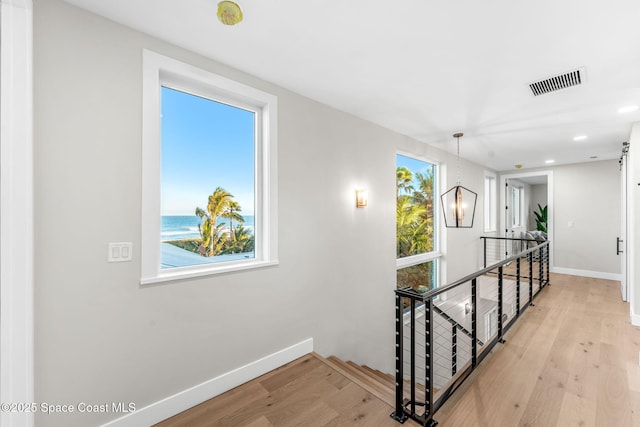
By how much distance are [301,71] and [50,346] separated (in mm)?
2406

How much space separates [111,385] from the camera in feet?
5.49

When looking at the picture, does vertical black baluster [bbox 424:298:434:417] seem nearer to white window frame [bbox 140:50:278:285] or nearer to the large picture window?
white window frame [bbox 140:50:278:285]

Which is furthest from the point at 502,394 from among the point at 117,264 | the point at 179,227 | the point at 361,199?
the point at 117,264

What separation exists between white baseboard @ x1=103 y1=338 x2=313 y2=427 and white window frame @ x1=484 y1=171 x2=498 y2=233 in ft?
19.6

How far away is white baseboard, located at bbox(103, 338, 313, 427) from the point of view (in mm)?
1756

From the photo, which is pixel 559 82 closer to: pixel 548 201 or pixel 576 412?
pixel 576 412

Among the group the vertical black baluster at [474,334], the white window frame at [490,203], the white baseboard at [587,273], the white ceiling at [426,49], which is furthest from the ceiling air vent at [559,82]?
the white baseboard at [587,273]

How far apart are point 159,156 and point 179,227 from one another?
0.53 meters

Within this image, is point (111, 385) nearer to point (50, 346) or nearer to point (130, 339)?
point (130, 339)

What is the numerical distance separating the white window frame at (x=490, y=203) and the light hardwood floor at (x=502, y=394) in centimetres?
400

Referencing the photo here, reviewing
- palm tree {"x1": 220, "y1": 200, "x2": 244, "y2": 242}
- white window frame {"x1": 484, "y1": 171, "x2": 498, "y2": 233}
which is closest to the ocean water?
palm tree {"x1": 220, "y1": 200, "x2": 244, "y2": 242}

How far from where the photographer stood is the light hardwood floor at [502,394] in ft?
5.98

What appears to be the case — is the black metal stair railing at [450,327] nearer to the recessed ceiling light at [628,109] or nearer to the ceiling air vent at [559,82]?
the ceiling air vent at [559,82]

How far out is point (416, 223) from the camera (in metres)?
4.55
